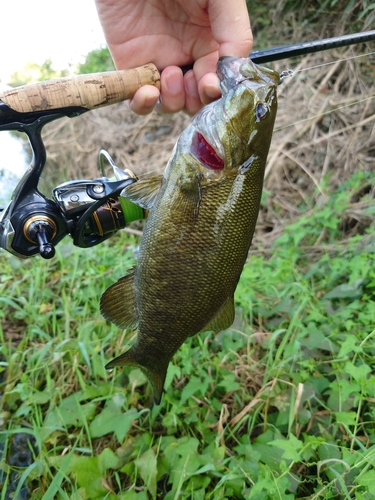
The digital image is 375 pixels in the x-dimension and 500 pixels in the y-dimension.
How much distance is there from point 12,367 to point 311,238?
107 inches

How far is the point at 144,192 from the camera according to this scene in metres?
1.72

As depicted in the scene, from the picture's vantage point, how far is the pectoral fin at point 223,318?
5.77 feet

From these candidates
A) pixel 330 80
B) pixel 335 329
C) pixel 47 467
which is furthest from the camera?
pixel 330 80

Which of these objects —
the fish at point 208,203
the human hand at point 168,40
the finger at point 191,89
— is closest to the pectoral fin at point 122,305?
the fish at point 208,203

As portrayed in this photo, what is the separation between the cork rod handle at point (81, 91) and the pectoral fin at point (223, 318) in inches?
44.8

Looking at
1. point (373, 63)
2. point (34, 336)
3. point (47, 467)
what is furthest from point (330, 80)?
point (47, 467)

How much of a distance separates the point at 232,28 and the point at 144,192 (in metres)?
0.99

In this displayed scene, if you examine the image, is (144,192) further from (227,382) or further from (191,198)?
(227,382)

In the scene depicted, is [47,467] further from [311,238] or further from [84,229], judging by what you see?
[311,238]

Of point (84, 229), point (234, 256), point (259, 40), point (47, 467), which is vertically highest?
point (259, 40)

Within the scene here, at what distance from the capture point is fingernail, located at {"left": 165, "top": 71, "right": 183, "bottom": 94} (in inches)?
86.0

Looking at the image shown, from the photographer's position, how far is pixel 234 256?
1642 mm

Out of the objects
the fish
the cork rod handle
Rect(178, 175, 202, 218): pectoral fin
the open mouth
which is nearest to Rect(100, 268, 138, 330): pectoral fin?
the fish

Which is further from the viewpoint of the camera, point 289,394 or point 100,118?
point 100,118
